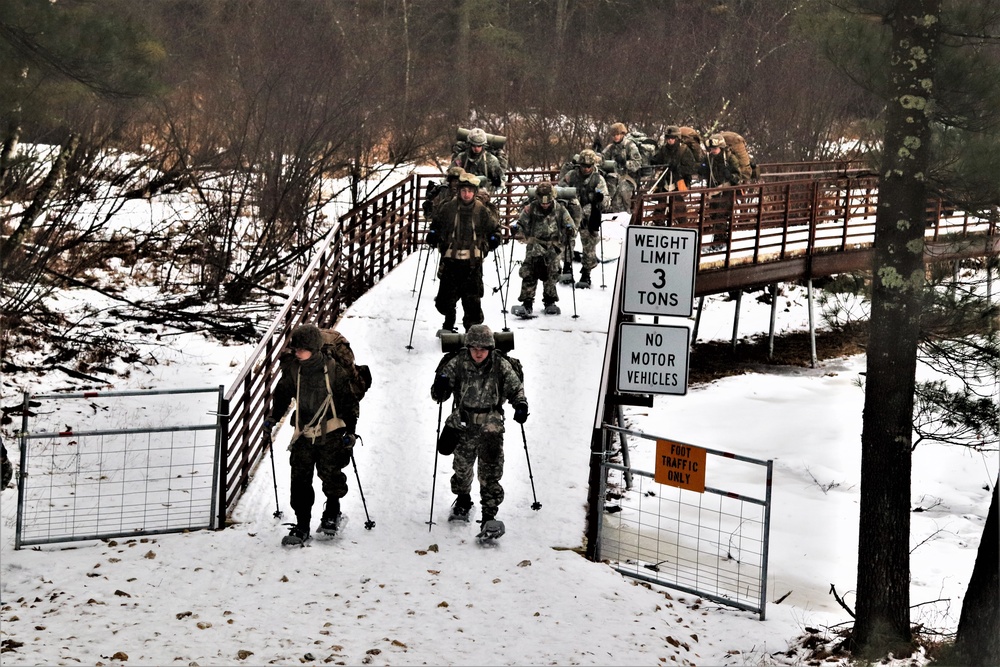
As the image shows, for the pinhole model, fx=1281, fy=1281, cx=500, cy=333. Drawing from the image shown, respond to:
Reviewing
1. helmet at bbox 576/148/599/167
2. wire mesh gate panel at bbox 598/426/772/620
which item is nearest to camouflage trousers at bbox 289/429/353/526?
wire mesh gate panel at bbox 598/426/772/620

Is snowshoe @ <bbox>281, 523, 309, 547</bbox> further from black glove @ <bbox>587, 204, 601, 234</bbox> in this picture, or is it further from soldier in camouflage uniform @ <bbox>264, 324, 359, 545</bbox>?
black glove @ <bbox>587, 204, 601, 234</bbox>

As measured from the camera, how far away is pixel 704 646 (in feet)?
30.9

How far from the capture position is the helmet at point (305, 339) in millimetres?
9898

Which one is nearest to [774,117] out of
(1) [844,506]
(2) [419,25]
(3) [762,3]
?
(3) [762,3]

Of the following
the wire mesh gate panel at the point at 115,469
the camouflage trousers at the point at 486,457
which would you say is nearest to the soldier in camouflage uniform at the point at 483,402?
the camouflage trousers at the point at 486,457

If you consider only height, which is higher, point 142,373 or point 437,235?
point 437,235

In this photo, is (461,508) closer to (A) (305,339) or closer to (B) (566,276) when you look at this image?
(A) (305,339)

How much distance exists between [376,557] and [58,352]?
9.69m

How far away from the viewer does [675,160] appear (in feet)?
66.6

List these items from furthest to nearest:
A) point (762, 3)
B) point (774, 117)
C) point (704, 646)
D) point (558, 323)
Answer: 1. point (762, 3)
2. point (774, 117)
3. point (558, 323)
4. point (704, 646)

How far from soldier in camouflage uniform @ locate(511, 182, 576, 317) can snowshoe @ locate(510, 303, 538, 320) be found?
1.5 inches

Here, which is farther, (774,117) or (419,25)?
(419,25)

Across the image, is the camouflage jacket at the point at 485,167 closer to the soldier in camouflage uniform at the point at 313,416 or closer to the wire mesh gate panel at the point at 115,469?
the wire mesh gate panel at the point at 115,469

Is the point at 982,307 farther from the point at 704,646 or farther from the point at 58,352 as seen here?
the point at 58,352
